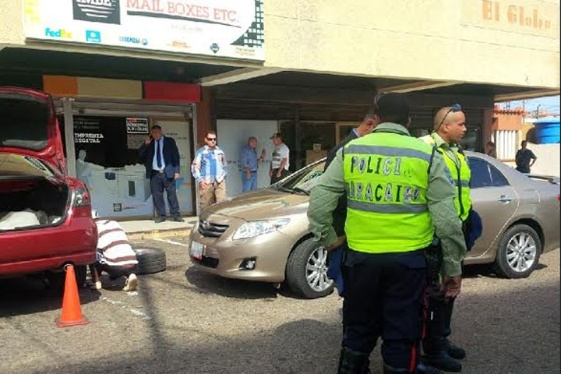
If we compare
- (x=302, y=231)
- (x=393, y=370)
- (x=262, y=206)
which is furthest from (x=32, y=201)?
(x=393, y=370)

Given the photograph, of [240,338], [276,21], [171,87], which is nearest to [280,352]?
[240,338]

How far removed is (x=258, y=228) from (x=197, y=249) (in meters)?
0.78

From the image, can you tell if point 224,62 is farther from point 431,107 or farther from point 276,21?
Result: point 431,107

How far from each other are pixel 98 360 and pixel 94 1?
5.74m

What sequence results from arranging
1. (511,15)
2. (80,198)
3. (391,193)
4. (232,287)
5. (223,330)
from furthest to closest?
(511,15)
(232,287)
(80,198)
(223,330)
(391,193)

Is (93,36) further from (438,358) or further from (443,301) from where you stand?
(438,358)

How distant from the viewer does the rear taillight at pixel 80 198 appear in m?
5.47

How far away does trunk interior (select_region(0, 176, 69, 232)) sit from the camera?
5.50 meters

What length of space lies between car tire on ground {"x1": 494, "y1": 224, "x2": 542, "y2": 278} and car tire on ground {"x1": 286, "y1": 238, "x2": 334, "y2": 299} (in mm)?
2152

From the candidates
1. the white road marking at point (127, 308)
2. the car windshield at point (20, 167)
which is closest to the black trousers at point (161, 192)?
the car windshield at point (20, 167)

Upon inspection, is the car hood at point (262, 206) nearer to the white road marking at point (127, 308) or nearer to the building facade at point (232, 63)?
the white road marking at point (127, 308)

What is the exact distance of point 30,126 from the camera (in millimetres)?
6266

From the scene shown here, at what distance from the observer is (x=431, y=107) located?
15984mm

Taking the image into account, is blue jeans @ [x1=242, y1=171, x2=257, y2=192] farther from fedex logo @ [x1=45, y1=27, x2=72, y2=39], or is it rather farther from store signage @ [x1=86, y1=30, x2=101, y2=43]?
fedex logo @ [x1=45, y1=27, x2=72, y2=39]
